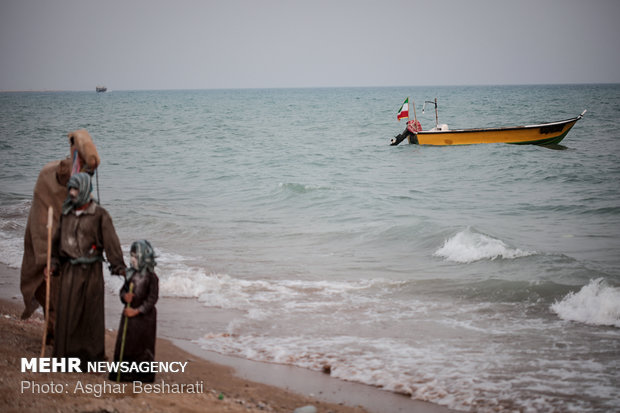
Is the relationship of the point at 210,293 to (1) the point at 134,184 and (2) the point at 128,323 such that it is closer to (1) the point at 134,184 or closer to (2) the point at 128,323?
(2) the point at 128,323

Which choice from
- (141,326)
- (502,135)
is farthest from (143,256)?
(502,135)

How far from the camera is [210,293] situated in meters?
9.20

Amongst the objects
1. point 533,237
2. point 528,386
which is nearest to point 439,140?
point 533,237

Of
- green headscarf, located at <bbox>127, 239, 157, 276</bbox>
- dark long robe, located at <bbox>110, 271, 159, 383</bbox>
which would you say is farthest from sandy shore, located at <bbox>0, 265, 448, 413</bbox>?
green headscarf, located at <bbox>127, 239, 157, 276</bbox>

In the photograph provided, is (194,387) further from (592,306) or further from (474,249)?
(474,249)

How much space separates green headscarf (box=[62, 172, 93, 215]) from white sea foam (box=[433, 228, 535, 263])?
792cm

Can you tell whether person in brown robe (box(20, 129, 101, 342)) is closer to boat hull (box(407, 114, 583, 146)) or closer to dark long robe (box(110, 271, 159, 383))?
dark long robe (box(110, 271, 159, 383))

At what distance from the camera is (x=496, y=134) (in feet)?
95.5

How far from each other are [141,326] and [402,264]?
6970 millimetres

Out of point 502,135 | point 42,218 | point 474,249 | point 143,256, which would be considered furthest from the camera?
point 502,135

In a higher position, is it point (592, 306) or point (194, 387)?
point (194, 387)

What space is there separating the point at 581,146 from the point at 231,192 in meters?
21.0

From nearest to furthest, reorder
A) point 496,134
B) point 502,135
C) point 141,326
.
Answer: point 141,326, point 496,134, point 502,135

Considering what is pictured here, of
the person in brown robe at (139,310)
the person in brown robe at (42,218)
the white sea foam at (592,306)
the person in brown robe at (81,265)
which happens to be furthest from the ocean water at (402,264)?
the person in brown robe at (42,218)
